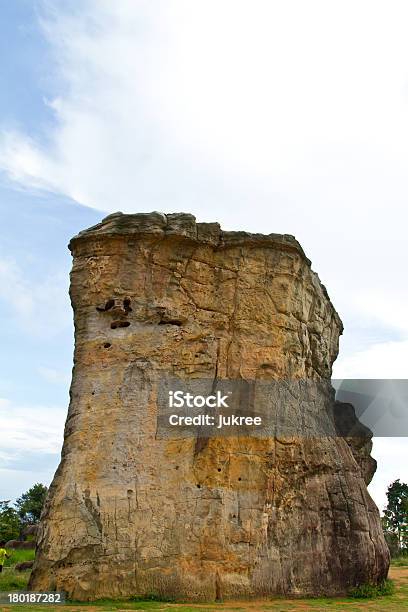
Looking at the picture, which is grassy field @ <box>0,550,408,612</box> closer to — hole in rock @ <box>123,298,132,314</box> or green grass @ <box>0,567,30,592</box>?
green grass @ <box>0,567,30,592</box>

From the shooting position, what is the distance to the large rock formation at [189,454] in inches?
542

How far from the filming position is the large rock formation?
1377cm

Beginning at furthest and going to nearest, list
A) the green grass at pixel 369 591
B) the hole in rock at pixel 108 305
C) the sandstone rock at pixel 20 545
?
the sandstone rock at pixel 20 545
the hole in rock at pixel 108 305
the green grass at pixel 369 591

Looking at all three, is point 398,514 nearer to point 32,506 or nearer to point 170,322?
point 32,506

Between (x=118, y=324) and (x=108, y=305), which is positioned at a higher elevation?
(x=108, y=305)

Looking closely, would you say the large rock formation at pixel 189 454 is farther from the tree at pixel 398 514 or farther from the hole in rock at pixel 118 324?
the tree at pixel 398 514

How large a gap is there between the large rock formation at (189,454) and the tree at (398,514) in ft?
93.4

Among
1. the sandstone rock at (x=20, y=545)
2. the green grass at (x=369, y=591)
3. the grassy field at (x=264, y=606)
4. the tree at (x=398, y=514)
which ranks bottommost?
the grassy field at (x=264, y=606)

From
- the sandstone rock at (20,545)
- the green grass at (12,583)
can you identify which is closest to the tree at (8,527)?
the sandstone rock at (20,545)

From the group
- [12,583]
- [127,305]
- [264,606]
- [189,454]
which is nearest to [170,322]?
[127,305]

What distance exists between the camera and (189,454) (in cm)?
1474

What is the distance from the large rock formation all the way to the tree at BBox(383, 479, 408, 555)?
28.5m

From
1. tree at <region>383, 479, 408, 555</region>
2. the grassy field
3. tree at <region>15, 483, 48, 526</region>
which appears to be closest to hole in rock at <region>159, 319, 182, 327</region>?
the grassy field

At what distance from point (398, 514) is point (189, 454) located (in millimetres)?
45350
